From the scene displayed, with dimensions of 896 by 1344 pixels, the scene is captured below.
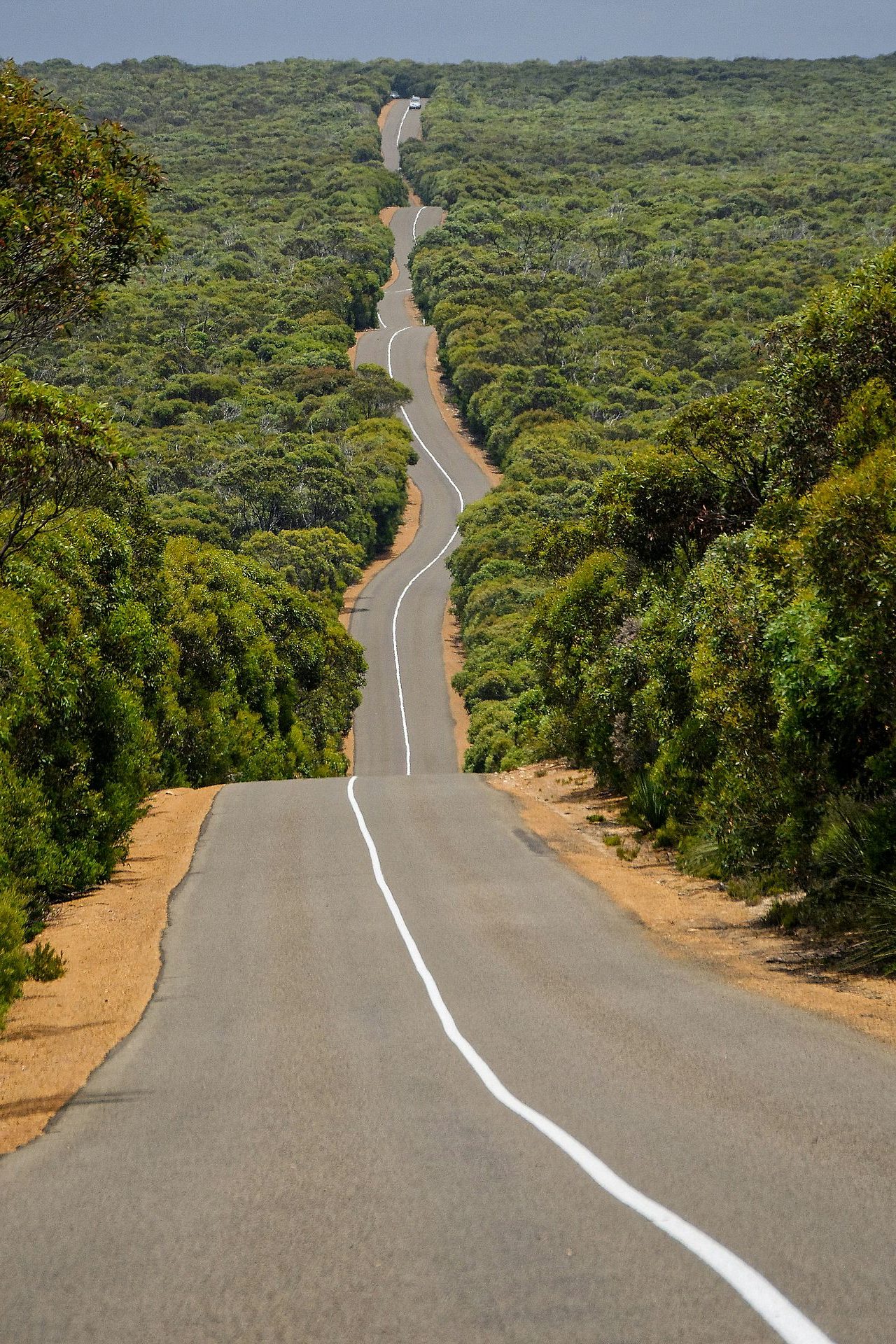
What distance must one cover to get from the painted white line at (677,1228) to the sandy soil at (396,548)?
68.0 m

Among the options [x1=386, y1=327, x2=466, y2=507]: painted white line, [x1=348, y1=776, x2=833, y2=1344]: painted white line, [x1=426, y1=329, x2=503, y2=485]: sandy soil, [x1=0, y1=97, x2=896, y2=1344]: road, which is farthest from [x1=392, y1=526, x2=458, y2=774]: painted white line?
[x1=348, y1=776, x2=833, y2=1344]: painted white line

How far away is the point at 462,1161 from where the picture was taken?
264 inches

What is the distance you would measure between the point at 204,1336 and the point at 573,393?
107843 mm

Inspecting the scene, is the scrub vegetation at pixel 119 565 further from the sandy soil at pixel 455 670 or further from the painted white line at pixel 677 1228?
the painted white line at pixel 677 1228

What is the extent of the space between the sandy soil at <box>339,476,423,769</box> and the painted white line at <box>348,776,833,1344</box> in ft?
223

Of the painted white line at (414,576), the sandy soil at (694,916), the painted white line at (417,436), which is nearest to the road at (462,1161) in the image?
the sandy soil at (694,916)

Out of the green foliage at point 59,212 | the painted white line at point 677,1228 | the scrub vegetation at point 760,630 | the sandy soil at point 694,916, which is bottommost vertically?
the sandy soil at point 694,916

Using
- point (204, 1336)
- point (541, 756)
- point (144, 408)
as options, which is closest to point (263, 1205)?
point (204, 1336)

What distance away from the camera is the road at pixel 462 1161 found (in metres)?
4.82

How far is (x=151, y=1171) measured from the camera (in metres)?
6.90

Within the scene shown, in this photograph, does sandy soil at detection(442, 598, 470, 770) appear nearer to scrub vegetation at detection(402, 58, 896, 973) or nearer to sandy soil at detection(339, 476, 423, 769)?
scrub vegetation at detection(402, 58, 896, 973)

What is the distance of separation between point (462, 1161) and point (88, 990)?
7.78 m

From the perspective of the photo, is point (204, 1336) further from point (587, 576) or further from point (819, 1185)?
point (587, 576)

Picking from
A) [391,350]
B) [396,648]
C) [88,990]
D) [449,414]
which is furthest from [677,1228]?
[391,350]
